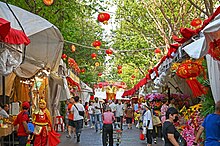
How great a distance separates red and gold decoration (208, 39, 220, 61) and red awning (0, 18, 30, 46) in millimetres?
3538

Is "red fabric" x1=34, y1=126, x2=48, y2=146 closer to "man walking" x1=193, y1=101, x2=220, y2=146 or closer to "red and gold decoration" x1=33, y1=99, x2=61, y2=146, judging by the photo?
"red and gold decoration" x1=33, y1=99, x2=61, y2=146

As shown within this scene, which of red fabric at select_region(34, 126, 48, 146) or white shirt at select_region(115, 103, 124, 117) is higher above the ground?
red fabric at select_region(34, 126, 48, 146)

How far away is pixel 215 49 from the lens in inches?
284

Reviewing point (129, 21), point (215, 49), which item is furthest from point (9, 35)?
point (129, 21)

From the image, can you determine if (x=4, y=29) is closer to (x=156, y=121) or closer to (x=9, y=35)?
(x=9, y=35)

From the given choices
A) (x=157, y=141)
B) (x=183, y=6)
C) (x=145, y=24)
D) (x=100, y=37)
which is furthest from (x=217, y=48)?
(x=100, y=37)

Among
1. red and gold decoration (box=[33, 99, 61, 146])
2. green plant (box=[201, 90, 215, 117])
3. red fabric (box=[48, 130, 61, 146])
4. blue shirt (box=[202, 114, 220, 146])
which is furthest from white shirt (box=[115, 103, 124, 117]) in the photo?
blue shirt (box=[202, 114, 220, 146])

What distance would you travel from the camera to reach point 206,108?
34.0ft

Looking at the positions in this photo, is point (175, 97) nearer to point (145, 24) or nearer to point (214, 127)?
point (214, 127)

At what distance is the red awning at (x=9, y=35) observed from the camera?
25.8 ft

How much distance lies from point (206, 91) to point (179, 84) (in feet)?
24.9

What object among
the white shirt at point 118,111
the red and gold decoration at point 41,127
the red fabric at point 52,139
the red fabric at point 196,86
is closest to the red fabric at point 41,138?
the red and gold decoration at point 41,127

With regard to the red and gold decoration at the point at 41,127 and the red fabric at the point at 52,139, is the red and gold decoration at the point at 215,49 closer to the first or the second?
the red and gold decoration at the point at 41,127

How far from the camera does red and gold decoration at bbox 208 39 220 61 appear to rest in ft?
23.5
